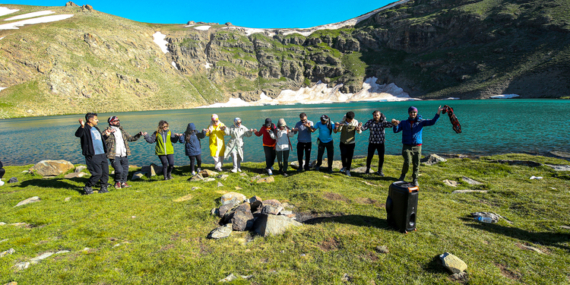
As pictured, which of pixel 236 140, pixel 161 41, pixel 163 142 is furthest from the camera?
pixel 161 41

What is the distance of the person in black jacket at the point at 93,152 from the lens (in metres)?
8.82

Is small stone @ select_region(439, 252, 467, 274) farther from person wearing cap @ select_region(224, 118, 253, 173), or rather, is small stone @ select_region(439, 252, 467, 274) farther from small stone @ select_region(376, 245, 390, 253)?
person wearing cap @ select_region(224, 118, 253, 173)

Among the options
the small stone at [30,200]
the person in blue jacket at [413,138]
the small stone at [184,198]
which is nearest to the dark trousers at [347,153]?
the person in blue jacket at [413,138]

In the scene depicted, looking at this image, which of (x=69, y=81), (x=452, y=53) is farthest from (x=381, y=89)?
(x=69, y=81)

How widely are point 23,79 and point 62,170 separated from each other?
466 ft

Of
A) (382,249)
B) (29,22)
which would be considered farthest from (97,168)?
(29,22)

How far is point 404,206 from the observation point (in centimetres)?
531

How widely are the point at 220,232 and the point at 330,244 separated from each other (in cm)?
262

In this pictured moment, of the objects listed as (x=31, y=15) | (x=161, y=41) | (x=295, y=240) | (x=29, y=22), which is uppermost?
(x=31, y=15)

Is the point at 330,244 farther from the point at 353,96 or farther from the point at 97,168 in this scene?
the point at 353,96

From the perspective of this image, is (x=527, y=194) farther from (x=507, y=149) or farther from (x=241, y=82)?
(x=241, y=82)

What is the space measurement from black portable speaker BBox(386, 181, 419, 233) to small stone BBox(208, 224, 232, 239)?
13.1 feet

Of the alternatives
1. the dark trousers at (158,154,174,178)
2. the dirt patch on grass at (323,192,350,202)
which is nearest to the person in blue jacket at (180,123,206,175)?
the dark trousers at (158,154,174,178)

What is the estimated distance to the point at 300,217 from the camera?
6.73 m
